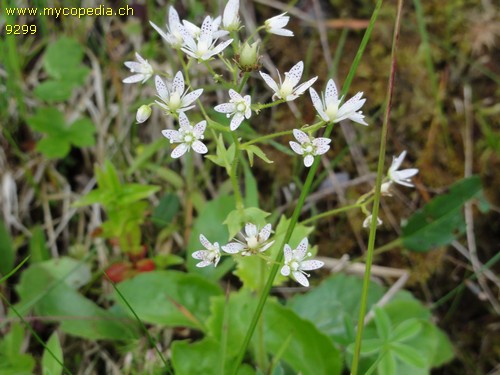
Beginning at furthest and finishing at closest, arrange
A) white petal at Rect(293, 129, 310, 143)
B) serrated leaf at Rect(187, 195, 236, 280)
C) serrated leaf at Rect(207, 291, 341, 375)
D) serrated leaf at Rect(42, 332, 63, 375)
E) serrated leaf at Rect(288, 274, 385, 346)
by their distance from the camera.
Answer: serrated leaf at Rect(187, 195, 236, 280), serrated leaf at Rect(288, 274, 385, 346), serrated leaf at Rect(207, 291, 341, 375), serrated leaf at Rect(42, 332, 63, 375), white petal at Rect(293, 129, 310, 143)

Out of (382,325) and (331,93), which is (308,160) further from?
(382,325)

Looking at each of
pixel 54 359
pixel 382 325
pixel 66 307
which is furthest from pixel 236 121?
pixel 66 307

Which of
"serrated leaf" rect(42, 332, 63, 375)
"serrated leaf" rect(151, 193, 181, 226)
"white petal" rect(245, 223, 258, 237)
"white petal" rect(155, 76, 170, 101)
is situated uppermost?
"white petal" rect(155, 76, 170, 101)

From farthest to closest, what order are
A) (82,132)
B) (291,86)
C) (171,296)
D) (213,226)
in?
1. (82,132)
2. (213,226)
3. (171,296)
4. (291,86)

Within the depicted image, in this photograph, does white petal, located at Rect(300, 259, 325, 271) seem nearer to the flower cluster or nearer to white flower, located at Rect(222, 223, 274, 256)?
the flower cluster

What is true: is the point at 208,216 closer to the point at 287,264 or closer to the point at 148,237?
the point at 148,237

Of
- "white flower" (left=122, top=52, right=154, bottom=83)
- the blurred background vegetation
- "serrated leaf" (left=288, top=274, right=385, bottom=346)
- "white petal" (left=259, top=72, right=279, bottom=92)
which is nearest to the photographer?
"white petal" (left=259, top=72, right=279, bottom=92)

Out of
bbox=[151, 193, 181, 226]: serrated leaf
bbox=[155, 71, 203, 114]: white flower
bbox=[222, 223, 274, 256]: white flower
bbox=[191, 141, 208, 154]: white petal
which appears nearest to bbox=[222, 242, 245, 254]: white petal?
bbox=[222, 223, 274, 256]: white flower
